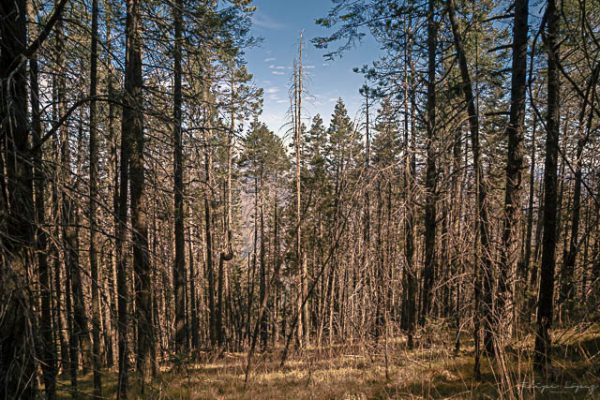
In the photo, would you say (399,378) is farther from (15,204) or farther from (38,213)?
(15,204)

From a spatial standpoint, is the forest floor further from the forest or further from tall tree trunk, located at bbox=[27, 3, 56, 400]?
tall tree trunk, located at bbox=[27, 3, 56, 400]

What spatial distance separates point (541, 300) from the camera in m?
5.45

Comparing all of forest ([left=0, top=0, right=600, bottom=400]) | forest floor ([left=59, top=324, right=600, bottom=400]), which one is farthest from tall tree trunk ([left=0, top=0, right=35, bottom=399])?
forest floor ([left=59, top=324, right=600, bottom=400])

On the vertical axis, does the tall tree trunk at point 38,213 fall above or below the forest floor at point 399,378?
above

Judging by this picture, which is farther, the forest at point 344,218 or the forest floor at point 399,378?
the forest floor at point 399,378

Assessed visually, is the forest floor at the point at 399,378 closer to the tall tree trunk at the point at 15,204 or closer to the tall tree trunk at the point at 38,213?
the tall tree trunk at the point at 38,213

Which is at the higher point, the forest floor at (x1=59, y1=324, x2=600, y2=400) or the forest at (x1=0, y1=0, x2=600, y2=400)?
the forest at (x1=0, y1=0, x2=600, y2=400)

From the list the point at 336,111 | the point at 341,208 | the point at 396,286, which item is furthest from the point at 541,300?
the point at 336,111

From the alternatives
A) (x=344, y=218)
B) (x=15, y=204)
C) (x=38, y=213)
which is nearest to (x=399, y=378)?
(x=344, y=218)

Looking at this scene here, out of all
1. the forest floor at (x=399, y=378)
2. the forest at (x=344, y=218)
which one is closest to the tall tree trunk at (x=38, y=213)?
the forest at (x=344, y=218)

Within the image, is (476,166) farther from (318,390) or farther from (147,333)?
(318,390)

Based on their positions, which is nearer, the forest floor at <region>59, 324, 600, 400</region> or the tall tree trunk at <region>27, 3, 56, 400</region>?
the tall tree trunk at <region>27, 3, 56, 400</region>

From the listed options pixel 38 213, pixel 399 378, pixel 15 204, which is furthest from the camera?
pixel 399 378

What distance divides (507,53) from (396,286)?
695cm
